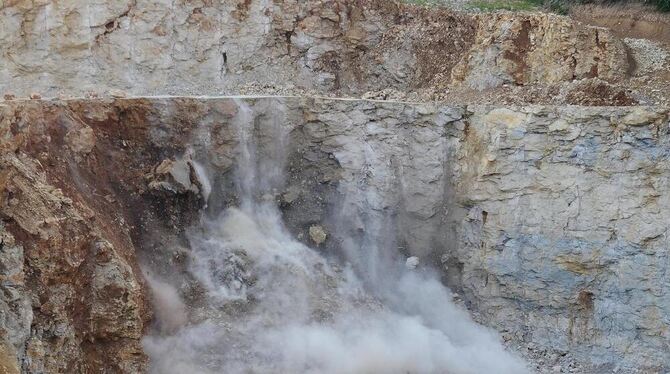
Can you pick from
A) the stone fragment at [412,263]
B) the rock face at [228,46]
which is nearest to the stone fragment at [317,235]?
the stone fragment at [412,263]

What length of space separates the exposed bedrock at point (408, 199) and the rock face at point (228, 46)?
4.08 meters

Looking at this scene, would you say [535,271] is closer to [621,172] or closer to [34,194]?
[621,172]

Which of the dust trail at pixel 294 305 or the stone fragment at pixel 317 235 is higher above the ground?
the stone fragment at pixel 317 235

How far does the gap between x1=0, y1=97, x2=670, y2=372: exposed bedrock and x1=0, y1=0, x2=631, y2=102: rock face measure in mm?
4080

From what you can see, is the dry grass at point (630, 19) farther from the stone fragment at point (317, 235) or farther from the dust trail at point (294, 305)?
the stone fragment at point (317, 235)

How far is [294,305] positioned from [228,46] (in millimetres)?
8540

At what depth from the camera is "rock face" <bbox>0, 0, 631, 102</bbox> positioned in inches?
724

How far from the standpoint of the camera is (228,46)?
1920 cm

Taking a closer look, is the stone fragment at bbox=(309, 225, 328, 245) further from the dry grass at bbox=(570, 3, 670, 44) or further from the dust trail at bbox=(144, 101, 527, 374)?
the dry grass at bbox=(570, 3, 670, 44)

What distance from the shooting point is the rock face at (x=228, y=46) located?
1839 centimetres

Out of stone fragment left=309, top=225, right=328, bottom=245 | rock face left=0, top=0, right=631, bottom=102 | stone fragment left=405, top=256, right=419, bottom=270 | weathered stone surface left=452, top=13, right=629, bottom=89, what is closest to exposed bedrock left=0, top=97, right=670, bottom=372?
stone fragment left=309, top=225, right=328, bottom=245

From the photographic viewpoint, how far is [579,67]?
1530cm

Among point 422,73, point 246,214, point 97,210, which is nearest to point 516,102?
point 422,73

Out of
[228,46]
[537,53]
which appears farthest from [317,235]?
[228,46]
